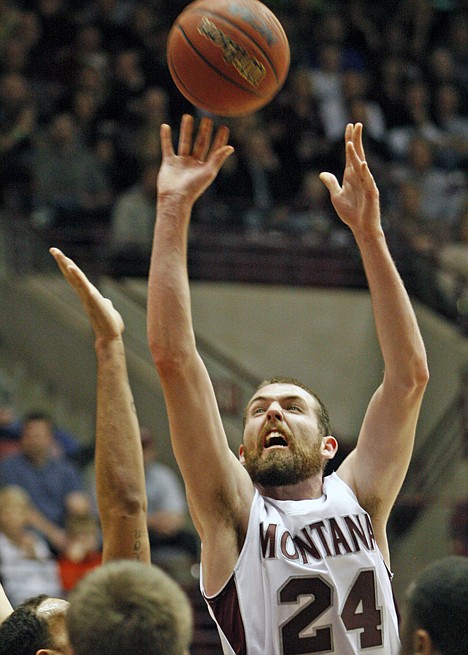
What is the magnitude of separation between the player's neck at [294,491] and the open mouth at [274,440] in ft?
0.45

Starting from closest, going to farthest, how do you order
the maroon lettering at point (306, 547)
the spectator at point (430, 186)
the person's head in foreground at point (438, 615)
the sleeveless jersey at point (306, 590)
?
1. the person's head in foreground at point (438, 615)
2. the sleeveless jersey at point (306, 590)
3. the maroon lettering at point (306, 547)
4. the spectator at point (430, 186)

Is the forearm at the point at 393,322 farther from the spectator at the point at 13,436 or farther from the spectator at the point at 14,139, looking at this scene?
the spectator at the point at 14,139

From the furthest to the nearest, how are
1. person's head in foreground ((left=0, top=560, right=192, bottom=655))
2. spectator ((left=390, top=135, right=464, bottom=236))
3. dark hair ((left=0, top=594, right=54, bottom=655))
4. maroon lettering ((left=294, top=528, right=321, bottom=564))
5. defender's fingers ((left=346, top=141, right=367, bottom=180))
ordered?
spectator ((left=390, top=135, right=464, bottom=236))
defender's fingers ((left=346, top=141, right=367, bottom=180))
maroon lettering ((left=294, top=528, right=321, bottom=564))
dark hair ((left=0, top=594, right=54, bottom=655))
person's head in foreground ((left=0, top=560, right=192, bottom=655))

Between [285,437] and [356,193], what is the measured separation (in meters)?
0.88

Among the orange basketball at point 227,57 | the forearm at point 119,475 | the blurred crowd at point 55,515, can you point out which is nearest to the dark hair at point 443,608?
the forearm at point 119,475

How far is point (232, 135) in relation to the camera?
37.8 feet

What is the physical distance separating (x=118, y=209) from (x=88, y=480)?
2.59 m

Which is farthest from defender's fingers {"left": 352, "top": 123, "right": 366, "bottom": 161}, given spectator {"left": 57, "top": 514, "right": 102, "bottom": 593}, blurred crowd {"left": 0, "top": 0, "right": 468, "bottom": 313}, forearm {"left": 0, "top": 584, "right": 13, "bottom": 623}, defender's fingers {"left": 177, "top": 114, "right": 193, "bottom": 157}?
blurred crowd {"left": 0, "top": 0, "right": 468, "bottom": 313}

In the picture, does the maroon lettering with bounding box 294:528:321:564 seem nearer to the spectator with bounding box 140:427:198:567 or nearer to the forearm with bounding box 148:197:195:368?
the forearm with bounding box 148:197:195:368

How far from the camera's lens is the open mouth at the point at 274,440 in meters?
3.99

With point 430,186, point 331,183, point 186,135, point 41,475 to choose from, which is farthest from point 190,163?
point 430,186

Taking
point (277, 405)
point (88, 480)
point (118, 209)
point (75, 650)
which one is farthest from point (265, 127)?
point (75, 650)

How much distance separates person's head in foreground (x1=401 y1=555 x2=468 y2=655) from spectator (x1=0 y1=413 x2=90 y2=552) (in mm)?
6364

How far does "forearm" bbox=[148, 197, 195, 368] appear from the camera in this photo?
3781mm
